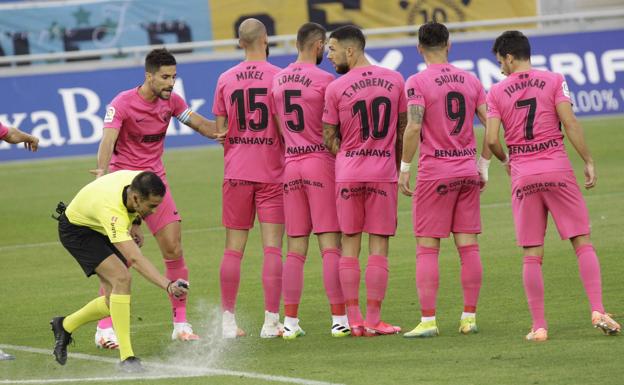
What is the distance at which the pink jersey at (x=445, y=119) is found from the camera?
34.9ft

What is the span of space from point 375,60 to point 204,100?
3.47m

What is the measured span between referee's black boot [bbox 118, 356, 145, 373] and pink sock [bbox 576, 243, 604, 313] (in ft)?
11.2

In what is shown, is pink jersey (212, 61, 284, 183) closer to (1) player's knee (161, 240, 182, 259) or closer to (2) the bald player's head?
(2) the bald player's head

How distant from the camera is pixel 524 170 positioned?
34.1 feet

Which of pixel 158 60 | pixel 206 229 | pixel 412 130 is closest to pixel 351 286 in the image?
pixel 412 130

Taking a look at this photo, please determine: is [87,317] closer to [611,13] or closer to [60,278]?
[60,278]

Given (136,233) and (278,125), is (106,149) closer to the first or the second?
(136,233)

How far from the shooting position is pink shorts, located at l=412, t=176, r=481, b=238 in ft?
35.3

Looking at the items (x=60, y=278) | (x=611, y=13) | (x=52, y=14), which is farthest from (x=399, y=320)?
(x=52, y=14)

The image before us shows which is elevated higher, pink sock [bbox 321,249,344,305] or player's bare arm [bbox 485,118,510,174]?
player's bare arm [bbox 485,118,510,174]

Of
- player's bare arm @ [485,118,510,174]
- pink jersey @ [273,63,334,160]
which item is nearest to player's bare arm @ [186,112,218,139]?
pink jersey @ [273,63,334,160]

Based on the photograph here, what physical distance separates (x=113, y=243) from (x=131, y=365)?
0.89 metres

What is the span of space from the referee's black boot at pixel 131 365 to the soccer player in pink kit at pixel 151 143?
1.31 m

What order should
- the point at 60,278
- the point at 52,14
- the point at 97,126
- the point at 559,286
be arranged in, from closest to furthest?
1. the point at 559,286
2. the point at 60,278
3. the point at 97,126
4. the point at 52,14
